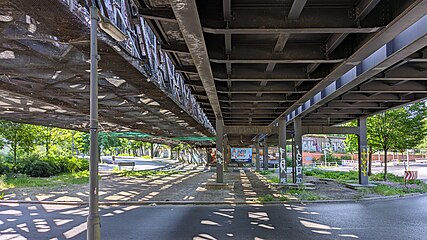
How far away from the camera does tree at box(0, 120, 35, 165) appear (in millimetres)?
30031

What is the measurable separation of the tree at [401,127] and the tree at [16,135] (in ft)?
90.2

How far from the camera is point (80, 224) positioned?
11.2 m

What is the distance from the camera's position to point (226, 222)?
38.0ft

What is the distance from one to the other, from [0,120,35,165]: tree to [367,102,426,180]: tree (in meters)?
27.5

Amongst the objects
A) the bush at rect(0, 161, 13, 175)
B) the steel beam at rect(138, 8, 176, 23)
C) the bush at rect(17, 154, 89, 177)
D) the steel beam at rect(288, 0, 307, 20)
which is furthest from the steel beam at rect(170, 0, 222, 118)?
the bush at rect(17, 154, 89, 177)

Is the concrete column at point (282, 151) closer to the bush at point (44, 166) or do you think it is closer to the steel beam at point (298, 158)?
the steel beam at point (298, 158)

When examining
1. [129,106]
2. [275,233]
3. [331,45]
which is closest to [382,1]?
[331,45]

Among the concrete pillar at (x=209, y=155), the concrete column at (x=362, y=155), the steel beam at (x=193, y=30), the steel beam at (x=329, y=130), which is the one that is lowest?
the concrete pillar at (x=209, y=155)

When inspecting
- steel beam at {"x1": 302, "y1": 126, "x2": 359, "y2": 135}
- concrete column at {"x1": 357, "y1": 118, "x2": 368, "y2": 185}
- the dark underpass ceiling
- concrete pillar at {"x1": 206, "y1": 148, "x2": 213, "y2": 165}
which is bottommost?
concrete pillar at {"x1": 206, "y1": 148, "x2": 213, "y2": 165}

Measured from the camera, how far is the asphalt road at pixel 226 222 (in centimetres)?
975

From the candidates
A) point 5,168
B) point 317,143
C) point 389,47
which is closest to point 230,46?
point 389,47

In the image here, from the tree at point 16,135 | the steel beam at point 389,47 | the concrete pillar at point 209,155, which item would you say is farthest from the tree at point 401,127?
the concrete pillar at point 209,155

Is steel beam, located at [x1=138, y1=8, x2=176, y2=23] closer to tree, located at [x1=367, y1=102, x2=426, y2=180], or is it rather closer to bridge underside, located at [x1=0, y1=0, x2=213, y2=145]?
bridge underside, located at [x1=0, y1=0, x2=213, y2=145]

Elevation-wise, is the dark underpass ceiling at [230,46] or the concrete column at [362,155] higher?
the dark underpass ceiling at [230,46]
